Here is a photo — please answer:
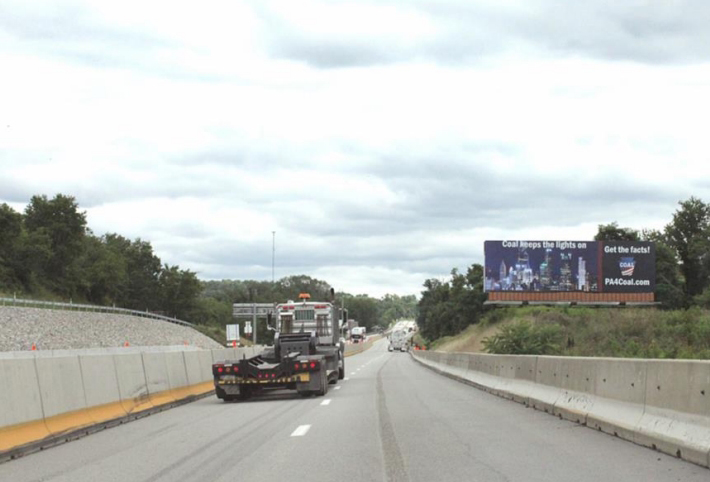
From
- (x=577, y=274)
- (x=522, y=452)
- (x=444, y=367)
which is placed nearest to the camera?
(x=522, y=452)

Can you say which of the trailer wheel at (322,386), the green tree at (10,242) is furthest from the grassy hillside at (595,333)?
the green tree at (10,242)

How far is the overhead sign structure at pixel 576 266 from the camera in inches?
2729

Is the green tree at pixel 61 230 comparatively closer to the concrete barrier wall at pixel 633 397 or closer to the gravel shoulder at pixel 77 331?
the gravel shoulder at pixel 77 331

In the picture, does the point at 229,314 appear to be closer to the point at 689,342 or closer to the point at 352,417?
the point at 689,342

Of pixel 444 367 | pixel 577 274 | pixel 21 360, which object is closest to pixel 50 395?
pixel 21 360

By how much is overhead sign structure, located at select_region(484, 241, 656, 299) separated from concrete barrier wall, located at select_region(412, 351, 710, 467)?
5002 centimetres

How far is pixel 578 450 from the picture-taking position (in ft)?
38.3

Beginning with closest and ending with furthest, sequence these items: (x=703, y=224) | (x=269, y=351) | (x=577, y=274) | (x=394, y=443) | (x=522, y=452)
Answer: (x=522, y=452) < (x=394, y=443) < (x=269, y=351) < (x=577, y=274) < (x=703, y=224)

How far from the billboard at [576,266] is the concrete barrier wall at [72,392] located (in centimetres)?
5016

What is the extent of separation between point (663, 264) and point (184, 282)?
7815cm

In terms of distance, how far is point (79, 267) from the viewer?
122375 millimetres

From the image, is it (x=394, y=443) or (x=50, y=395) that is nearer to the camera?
(x=394, y=443)

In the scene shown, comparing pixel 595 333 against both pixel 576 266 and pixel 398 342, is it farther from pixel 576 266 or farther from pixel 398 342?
pixel 398 342

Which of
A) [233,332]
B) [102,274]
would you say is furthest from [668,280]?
[102,274]
